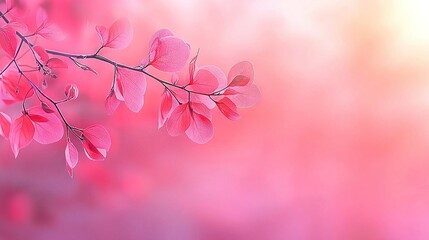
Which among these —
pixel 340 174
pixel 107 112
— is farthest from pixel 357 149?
pixel 107 112

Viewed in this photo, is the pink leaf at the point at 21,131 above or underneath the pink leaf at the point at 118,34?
underneath

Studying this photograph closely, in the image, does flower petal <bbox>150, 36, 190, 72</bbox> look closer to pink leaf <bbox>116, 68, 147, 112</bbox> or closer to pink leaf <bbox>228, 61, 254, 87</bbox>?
pink leaf <bbox>116, 68, 147, 112</bbox>

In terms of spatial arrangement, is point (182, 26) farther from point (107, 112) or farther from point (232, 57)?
point (107, 112)

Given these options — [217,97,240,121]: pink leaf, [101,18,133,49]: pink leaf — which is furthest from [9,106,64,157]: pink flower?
[217,97,240,121]: pink leaf

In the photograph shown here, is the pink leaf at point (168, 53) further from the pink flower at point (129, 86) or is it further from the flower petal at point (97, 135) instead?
the flower petal at point (97, 135)

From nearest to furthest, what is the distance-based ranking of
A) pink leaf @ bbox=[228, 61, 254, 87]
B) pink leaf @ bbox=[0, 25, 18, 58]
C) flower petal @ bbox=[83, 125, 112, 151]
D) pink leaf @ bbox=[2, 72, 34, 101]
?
pink leaf @ bbox=[0, 25, 18, 58]
pink leaf @ bbox=[2, 72, 34, 101]
flower petal @ bbox=[83, 125, 112, 151]
pink leaf @ bbox=[228, 61, 254, 87]

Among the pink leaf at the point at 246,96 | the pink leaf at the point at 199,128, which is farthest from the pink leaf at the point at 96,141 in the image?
the pink leaf at the point at 246,96
